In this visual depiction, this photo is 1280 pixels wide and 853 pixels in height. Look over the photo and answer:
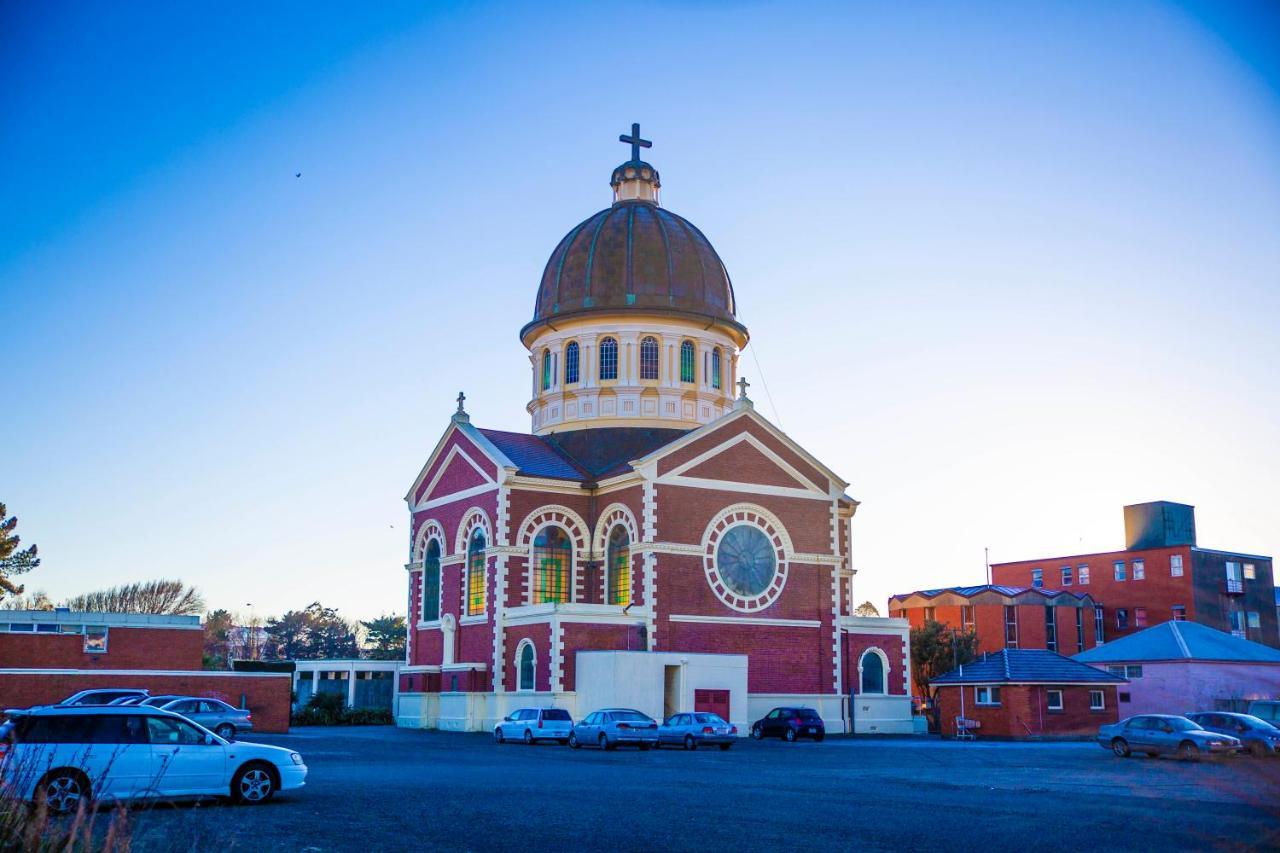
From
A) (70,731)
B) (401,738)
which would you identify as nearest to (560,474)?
(401,738)

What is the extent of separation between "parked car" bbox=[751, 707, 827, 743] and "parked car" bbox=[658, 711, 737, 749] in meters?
6.46

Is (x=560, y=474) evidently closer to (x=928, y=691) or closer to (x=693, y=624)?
(x=693, y=624)

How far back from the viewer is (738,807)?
19531 millimetres

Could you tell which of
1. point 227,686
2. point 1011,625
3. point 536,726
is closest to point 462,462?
point 227,686

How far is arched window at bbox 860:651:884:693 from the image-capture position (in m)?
51.7

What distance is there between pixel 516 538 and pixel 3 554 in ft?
121

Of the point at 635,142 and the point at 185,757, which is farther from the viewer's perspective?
the point at 635,142

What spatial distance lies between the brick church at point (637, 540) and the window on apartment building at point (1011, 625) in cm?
3003

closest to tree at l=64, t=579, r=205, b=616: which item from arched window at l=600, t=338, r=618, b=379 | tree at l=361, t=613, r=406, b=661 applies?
tree at l=361, t=613, r=406, b=661

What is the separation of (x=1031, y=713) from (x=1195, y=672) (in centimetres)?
1247

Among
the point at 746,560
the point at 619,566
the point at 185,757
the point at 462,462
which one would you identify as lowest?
the point at 185,757

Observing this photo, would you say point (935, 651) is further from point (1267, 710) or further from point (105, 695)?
point (105, 695)

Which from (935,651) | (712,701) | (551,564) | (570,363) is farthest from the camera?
(935,651)

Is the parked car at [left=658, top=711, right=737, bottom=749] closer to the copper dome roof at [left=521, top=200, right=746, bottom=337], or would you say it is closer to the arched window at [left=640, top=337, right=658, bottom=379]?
the arched window at [left=640, top=337, right=658, bottom=379]
